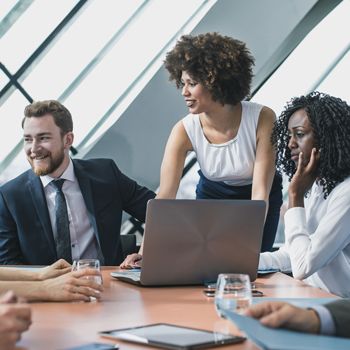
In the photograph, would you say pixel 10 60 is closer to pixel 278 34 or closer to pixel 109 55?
pixel 109 55

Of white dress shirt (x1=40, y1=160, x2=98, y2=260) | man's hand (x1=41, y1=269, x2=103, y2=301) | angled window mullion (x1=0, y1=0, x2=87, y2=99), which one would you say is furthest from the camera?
angled window mullion (x1=0, y1=0, x2=87, y2=99)

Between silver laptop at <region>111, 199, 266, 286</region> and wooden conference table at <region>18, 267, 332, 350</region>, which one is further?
silver laptop at <region>111, 199, 266, 286</region>

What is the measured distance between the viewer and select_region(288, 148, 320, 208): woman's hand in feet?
8.66

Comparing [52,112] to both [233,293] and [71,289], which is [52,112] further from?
[233,293]

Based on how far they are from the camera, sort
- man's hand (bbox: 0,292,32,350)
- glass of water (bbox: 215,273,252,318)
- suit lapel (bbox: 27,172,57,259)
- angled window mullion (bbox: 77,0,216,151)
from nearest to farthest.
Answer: man's hand (bbox: 0,292,32,350), glass of water (bbox: 215,273,252,318), suit lapel (bbox: 27,172,57,259), angled window mullion (bbox: 77,0,216,151)

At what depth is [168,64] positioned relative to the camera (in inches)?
142

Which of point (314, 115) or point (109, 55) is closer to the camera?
point (314, 115)

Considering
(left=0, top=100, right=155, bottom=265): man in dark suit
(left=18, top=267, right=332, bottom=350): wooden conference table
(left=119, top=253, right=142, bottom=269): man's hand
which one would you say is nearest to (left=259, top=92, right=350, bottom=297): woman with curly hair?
(left=18, top=267, right=332, bottom=350): wooden conference table

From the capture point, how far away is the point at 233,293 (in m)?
1.60

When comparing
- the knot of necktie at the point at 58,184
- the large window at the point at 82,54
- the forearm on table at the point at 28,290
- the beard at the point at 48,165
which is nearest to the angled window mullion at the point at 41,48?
the large window at the point at 82,54

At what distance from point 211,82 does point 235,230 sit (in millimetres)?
1394

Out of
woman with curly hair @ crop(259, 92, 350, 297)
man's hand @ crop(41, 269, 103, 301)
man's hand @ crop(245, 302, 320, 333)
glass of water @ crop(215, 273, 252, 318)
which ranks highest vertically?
woman with curly hair @ crop(259, 92, 350, 297)

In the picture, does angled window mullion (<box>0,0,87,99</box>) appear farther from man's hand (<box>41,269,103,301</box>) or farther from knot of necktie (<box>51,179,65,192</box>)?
man's hand (<box>41,269,103,301</box>)

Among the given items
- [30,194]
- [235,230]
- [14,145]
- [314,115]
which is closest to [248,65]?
[314,115]
